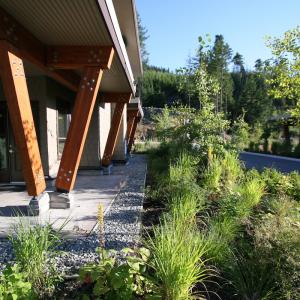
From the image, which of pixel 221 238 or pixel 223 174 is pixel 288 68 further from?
pixel 221 238

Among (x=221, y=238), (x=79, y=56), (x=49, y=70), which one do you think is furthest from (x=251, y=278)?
(x=49, y=70)

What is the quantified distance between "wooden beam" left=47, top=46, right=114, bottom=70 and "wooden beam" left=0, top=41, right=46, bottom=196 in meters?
1.19

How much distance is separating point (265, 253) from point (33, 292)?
6.99 feet

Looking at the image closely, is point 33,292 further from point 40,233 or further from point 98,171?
point 98,171

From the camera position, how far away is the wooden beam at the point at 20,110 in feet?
17.3

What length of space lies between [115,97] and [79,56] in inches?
248

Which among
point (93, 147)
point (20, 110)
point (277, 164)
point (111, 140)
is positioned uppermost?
point (20, 110)

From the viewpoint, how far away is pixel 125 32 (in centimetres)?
1470

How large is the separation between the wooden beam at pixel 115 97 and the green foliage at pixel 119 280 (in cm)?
963

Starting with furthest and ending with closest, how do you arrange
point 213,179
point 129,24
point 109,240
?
point 129,24, point 213,179, point 109,240

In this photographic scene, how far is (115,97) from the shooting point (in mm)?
12883

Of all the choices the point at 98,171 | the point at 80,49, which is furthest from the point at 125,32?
the point at 80,49

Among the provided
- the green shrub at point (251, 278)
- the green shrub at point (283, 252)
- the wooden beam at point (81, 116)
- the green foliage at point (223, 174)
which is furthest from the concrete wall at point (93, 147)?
the green shrub at point (251, 278)

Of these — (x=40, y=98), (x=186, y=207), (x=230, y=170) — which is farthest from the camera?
(x=230, y=170)
